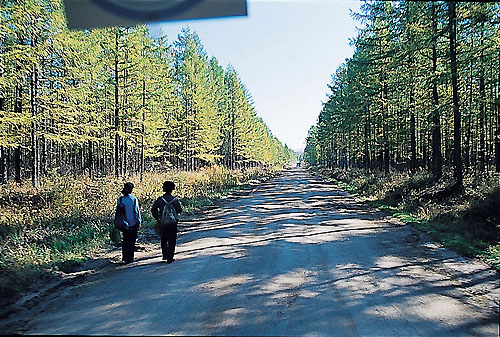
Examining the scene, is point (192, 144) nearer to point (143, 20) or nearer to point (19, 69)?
point (19, 69)

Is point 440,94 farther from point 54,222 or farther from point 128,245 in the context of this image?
point 54,222

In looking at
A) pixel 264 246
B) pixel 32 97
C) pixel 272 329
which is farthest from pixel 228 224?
pixel 32 97

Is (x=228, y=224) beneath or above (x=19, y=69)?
beneath

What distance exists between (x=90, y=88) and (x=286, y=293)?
23.2 m

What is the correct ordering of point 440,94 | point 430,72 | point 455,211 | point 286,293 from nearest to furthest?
point 286,293
point 455,211
point 430,72
point 440,94

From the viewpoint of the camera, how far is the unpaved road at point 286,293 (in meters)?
4.79

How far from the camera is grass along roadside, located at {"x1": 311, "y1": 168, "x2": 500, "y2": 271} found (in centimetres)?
964

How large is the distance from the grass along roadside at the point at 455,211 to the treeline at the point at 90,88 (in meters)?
15.5

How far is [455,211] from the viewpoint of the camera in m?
12.6

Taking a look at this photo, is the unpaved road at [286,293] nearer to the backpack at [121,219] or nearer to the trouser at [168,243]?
the trouser at [168,243]

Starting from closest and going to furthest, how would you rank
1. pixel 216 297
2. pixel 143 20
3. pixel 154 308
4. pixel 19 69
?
pixel 143 20 < pixel 154 308 < pixel 216 297 < pixel 19 69

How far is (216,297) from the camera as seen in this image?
588cm

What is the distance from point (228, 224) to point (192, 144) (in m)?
26.1

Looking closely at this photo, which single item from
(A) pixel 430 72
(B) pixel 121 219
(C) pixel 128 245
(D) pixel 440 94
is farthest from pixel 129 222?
(D) pixel 440 94
